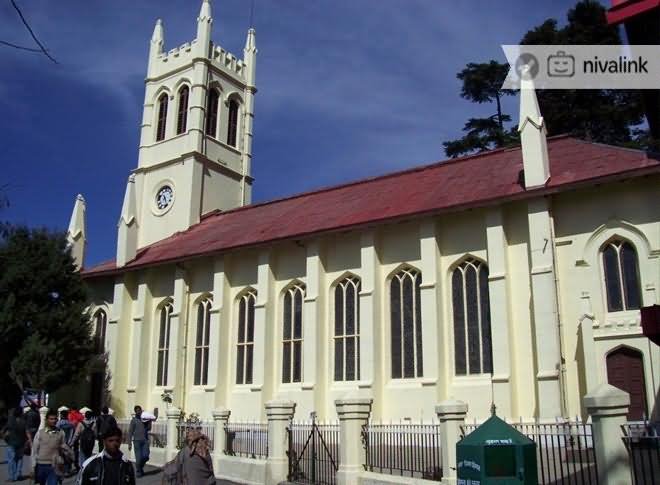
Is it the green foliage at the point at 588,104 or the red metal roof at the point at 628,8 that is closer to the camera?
the red metal roof at the point at 628,8

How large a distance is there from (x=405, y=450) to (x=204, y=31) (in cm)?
2759

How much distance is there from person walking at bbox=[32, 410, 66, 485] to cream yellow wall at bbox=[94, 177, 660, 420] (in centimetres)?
610

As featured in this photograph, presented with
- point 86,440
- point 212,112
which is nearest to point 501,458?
point 86,440

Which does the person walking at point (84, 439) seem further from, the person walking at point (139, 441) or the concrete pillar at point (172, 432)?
the concrete pillar at point (172, 432)

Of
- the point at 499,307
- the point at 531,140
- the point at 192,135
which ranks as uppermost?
the point at 192,135

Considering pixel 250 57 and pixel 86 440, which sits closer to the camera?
pixel 86 440

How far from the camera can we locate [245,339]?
83.5 feet

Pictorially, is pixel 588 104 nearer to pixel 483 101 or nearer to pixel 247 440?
pixel 483 101

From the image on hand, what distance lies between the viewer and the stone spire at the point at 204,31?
34.7m

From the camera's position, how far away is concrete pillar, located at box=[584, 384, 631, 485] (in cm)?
852

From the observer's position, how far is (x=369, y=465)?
44.8 feet

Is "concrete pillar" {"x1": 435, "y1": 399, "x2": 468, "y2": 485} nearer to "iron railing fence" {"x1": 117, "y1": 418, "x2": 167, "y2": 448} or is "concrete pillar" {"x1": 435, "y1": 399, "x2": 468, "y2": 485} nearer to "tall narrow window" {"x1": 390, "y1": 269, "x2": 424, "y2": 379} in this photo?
"tall narrow window" {"x1": 390, "y1": 269, "x2": 424, "y2": 379}

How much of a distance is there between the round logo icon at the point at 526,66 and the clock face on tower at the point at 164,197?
60.8 ft

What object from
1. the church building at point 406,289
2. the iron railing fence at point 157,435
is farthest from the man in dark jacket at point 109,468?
the iron railing fence at point 157,435
